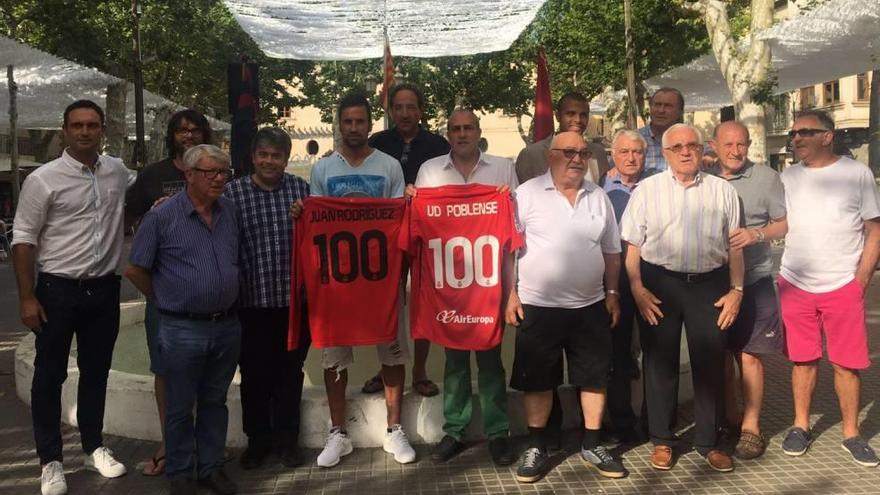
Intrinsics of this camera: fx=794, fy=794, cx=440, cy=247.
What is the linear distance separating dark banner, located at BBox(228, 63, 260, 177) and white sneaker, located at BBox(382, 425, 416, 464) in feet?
9.08

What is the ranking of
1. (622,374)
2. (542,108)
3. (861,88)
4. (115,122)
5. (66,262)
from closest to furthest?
1. (66,262)
2. (622,374)
3. (542,108)
4. (115,122)
5. (861,88)

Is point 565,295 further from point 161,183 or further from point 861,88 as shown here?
point 861,88

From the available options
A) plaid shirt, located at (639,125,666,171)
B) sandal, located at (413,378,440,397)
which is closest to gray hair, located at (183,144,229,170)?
sandal, located at (413,378,440,397)

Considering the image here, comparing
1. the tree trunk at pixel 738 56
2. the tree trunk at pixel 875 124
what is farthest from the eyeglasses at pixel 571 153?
the tree trunk at pixel 875 124

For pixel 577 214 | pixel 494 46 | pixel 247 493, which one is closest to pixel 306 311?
pixel 247 493

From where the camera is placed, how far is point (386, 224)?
16.0 ft

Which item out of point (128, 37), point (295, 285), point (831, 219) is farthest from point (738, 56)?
point (128, 37)

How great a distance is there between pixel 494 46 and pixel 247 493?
754 centimetres

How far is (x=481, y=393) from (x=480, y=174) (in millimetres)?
1372

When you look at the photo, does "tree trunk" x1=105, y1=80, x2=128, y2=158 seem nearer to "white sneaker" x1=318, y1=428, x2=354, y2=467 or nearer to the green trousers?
"white sneaker" x1=318, y1=428, x2=354, y2=467

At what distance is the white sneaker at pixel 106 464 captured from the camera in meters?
4.74

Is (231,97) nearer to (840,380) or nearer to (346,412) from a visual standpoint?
(346,412)

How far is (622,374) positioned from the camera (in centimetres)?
518

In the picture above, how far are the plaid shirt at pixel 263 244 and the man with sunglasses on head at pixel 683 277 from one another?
2037 millimetres
